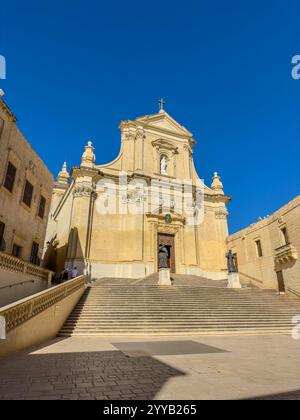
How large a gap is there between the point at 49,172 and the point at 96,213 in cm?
543

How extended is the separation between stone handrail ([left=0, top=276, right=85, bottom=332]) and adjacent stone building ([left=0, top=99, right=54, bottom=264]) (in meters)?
4.40

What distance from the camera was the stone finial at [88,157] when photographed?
2325cm

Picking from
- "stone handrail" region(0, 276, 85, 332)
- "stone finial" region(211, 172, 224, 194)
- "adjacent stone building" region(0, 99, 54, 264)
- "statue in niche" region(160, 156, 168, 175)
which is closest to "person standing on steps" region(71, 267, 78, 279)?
"adjacent stone building" region(0, 99, 54, 264)

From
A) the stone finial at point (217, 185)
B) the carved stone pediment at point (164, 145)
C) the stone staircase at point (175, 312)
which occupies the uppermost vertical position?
the carved stone pediment at point (164, 145)

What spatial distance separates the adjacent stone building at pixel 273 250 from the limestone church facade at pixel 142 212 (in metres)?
2.14

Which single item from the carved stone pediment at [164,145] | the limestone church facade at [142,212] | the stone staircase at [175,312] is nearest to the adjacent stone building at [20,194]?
the limestone church facade at [142,212]

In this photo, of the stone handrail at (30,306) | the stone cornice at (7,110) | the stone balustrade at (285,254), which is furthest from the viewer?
the stone balustrade at (285,254)

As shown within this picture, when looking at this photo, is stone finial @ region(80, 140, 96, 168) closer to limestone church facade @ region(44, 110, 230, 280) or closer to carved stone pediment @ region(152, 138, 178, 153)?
limestone church facade @ region(44, 110, 230, 280)

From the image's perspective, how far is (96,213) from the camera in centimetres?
2214

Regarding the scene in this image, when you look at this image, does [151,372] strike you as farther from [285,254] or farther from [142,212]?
[142,212]

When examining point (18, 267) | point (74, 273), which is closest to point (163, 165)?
point (74, 273)

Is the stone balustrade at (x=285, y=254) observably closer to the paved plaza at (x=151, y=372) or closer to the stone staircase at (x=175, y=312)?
the stone staircase at (x=175, y=312)

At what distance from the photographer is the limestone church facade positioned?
21234 millimetres

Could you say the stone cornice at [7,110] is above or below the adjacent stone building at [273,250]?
above
